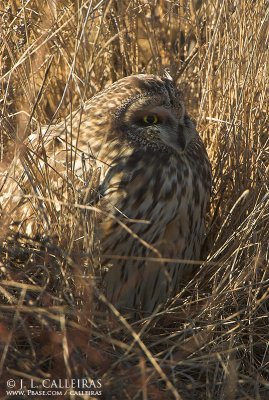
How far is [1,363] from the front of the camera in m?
2.21

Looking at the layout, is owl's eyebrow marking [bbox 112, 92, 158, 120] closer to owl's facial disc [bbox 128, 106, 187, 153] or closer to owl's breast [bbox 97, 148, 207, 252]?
owl's facial disc [bbox 128, 106, 187, 153]

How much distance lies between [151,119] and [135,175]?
18cm

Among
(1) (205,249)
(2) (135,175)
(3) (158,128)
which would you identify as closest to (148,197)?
(2) (135,175)

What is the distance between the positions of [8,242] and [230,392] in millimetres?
765

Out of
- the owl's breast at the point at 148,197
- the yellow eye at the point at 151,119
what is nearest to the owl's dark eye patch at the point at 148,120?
the yellow eye at the point at 151,119

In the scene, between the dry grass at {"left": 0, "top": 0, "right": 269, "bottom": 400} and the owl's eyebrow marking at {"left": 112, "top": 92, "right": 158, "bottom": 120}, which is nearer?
the dry grass at {"left": 0, "top": 0, "right": 269, "bottom": 400}

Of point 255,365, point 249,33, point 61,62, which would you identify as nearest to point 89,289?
point 255,365

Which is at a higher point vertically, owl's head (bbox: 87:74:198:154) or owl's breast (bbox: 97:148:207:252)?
owl's head (bbox: 87:74:198:154)

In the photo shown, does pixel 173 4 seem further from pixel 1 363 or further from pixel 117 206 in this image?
pixel 1 363

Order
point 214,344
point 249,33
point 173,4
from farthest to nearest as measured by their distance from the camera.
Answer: point 173,4 → point 249,33 → point 214,344

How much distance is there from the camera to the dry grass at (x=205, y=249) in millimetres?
2324

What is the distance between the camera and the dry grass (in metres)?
2.32

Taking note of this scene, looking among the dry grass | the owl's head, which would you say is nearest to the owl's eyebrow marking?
the owl's head

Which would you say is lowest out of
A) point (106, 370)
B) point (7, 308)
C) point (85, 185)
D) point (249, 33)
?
point (106, 370)
